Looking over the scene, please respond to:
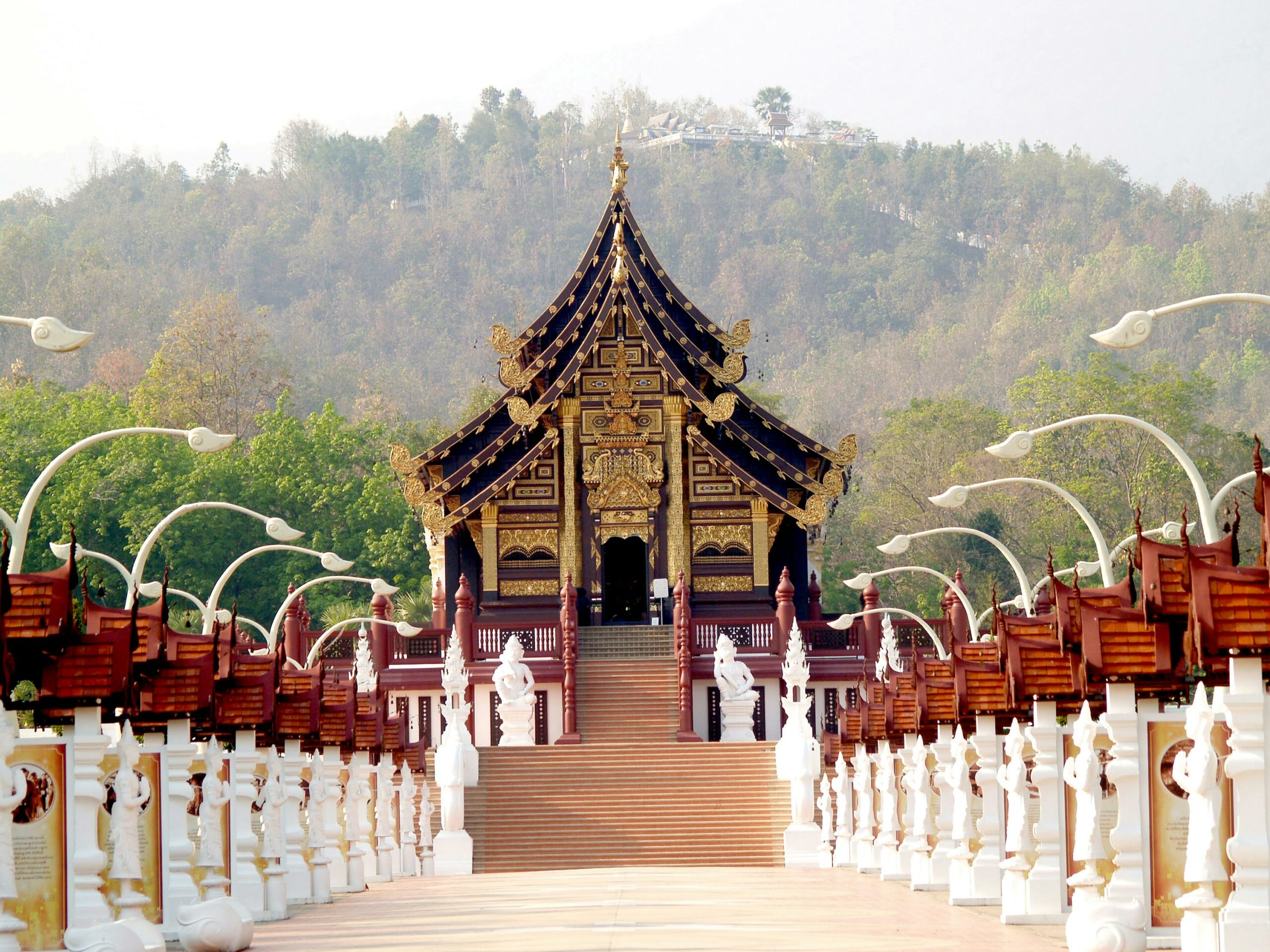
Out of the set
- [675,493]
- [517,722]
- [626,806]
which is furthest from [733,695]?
[675,493]

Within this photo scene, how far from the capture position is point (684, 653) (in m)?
45.8

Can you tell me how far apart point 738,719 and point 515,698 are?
15.4 ft

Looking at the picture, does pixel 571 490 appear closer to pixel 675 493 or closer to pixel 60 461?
pixel 675 493

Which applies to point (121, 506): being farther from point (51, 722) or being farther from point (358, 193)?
point (358, 193)

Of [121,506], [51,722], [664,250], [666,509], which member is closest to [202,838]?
[51,722]

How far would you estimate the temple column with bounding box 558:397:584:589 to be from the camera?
50.8m

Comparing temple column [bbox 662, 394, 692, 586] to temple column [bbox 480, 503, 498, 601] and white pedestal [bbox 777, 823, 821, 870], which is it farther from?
white pedestal [bbox 777, 823, 821, 870]

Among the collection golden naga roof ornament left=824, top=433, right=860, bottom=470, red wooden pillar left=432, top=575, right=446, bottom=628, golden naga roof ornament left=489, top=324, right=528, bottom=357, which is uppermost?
golden naga roof ornament left=489, top=324, right=528, bottom=357

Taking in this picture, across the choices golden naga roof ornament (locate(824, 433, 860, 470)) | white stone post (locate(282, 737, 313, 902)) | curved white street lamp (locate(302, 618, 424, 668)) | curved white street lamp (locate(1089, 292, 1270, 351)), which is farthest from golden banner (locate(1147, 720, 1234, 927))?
golden naga roof ornament (locate(824, 433, 860, 470))

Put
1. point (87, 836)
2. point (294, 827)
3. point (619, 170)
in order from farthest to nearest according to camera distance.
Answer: point (619, 170)
point (294, 827)
point (87, 836)

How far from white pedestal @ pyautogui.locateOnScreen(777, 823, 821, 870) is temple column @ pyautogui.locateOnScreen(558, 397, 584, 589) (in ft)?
50.0

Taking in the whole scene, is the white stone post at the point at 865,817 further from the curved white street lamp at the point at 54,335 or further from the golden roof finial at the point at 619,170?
the golden roof finial at the point at 619,170

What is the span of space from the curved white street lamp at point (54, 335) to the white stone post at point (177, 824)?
3707 millimetres

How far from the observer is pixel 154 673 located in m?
19.3
